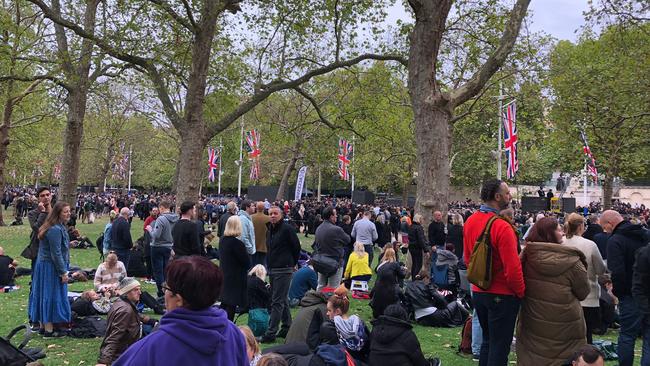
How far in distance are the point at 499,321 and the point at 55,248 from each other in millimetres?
5557

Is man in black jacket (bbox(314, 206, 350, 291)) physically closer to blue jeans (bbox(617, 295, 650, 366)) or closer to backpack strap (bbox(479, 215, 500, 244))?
blue jeans (bbox(617, 295, 650, 366))

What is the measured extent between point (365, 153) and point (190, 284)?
109 feet

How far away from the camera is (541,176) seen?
167ft

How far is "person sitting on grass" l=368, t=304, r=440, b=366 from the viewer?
490cm

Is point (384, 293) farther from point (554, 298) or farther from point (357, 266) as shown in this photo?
point (357, 266)

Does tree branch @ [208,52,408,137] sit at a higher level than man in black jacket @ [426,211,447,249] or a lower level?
higher

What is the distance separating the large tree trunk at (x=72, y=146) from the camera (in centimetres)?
1759

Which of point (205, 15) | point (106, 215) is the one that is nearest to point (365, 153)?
point (106, 215)

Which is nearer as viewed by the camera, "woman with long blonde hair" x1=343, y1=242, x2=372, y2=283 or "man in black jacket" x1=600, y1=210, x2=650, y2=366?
"man in black jacket" x1=600, y1=210, x2=650, y2=366

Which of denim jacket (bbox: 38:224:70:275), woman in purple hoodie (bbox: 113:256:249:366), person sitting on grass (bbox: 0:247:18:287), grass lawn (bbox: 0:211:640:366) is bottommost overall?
grass lawn (bbox: 0:211:640:366)

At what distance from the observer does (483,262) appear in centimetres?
465

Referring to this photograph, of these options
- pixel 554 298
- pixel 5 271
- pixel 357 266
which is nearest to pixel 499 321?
pixel 554 298

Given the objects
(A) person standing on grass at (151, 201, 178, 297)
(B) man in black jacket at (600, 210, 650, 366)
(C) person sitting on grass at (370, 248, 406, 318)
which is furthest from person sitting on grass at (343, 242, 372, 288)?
(B) man in black jacket at (600, 210, 650, 366)

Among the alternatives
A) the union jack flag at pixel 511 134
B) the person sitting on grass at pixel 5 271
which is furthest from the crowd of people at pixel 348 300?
the union jack flag at pixel 511 134
